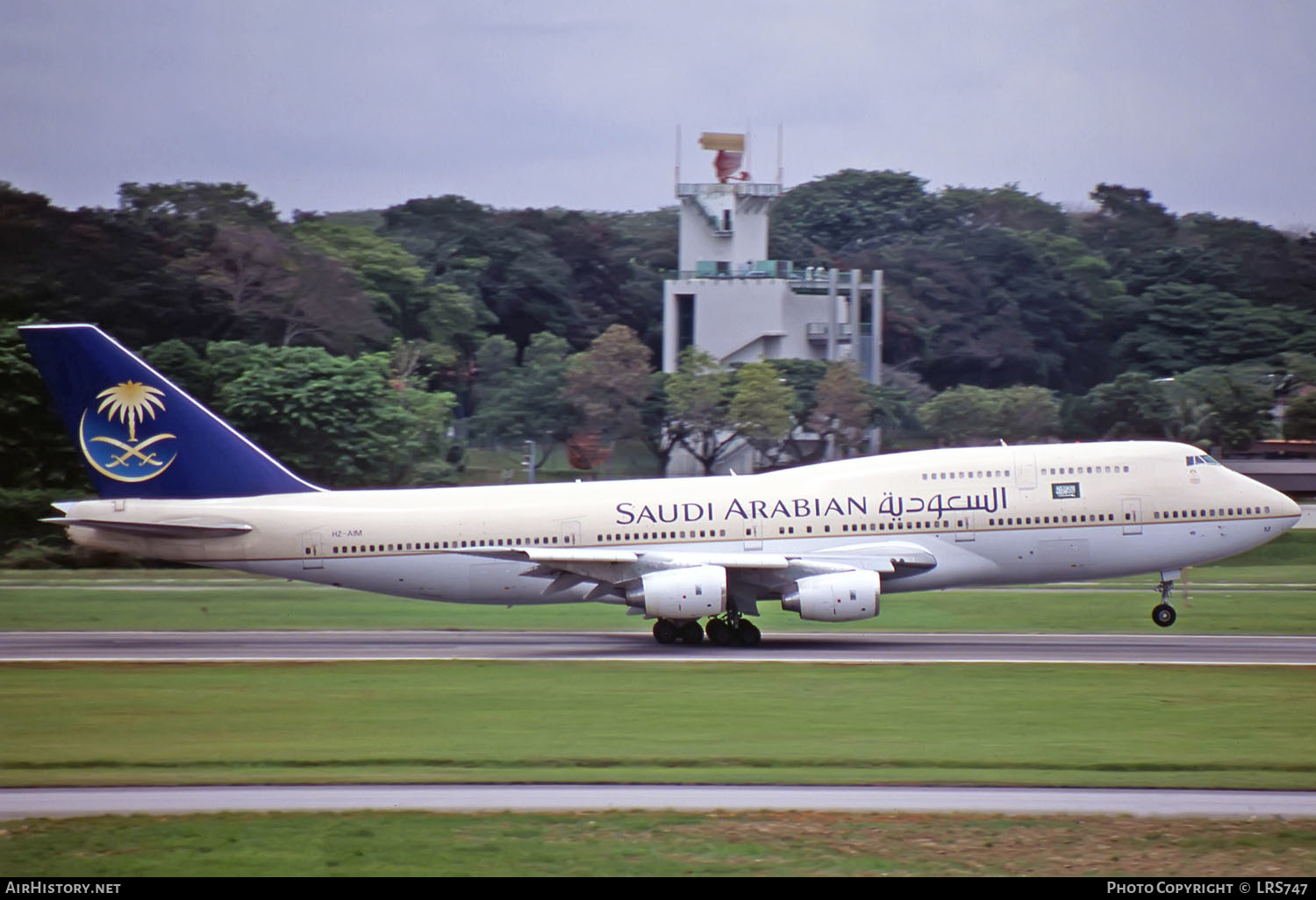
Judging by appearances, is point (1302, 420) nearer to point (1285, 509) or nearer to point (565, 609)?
point (1285, 509)

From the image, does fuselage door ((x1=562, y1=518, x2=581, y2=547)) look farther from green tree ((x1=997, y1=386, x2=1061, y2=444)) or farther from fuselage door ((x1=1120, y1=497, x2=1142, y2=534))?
green tree ((x1=997, y1=386, x2=1061, y2=444))

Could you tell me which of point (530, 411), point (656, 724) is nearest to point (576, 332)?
point (530, 411)

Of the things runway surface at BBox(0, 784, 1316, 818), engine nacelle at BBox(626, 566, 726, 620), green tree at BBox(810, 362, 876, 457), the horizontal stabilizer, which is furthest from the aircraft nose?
green tree at BBox(810, 362, 876, 457)

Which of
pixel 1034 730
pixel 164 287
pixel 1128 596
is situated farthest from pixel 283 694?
pixel 164 287

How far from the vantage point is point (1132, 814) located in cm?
1636

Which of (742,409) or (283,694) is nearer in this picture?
(283,694)

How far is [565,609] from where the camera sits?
4341 centimetres

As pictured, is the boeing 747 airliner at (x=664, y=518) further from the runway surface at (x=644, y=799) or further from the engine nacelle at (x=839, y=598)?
the runway surface at (x=644, y=799)

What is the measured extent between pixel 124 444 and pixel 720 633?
47.6 ft

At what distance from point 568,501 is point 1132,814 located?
68.1ft

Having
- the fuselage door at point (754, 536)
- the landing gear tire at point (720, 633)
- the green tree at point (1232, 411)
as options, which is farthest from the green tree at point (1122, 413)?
the landing gear tire at point (720, 633)

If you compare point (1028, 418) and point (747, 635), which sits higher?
point (1028, 418)

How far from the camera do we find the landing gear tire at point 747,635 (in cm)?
3428

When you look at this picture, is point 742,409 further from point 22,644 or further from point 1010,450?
point 22,644
